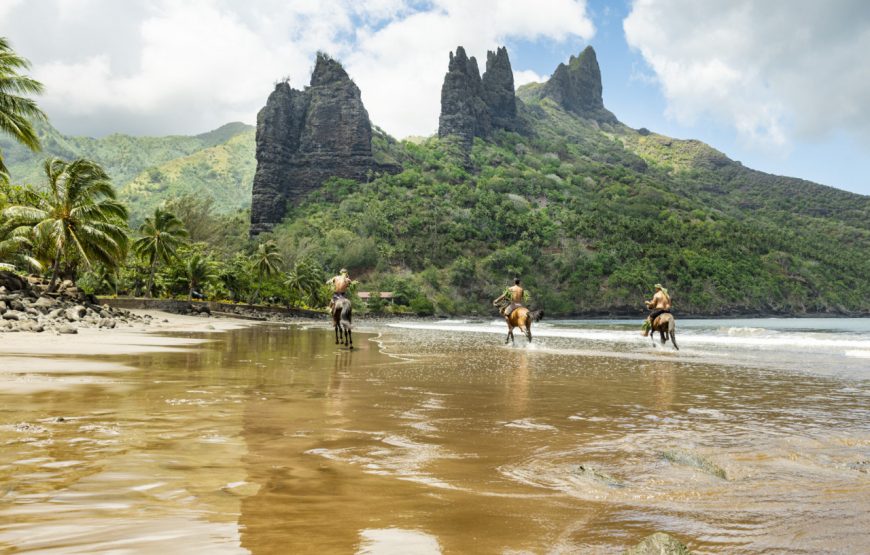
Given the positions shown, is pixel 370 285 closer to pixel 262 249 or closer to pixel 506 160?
pixel 262 249

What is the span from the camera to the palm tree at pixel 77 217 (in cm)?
3083

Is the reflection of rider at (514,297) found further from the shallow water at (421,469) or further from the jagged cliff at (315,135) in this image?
the jagged cliff at (315,135)

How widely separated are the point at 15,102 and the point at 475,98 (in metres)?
164

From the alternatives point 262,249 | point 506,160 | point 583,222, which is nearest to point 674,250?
point 583,222

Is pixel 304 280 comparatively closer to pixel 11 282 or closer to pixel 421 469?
pixel 11 282

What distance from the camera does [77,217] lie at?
31.9 m

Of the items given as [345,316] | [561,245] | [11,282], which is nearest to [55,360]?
[345,316]

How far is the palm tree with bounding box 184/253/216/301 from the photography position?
184 ft

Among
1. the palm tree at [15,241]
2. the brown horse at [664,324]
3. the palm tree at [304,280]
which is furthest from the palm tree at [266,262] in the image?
the brown horse at [664,324]

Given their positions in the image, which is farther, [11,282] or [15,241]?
[15,241]

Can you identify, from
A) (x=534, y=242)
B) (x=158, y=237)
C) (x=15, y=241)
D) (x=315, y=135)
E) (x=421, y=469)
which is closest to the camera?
(x=421, y=469)

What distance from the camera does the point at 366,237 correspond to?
396ft

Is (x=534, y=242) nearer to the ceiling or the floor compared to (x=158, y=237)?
nearer to the ceiling

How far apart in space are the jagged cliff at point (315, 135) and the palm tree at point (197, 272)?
2943 inches
